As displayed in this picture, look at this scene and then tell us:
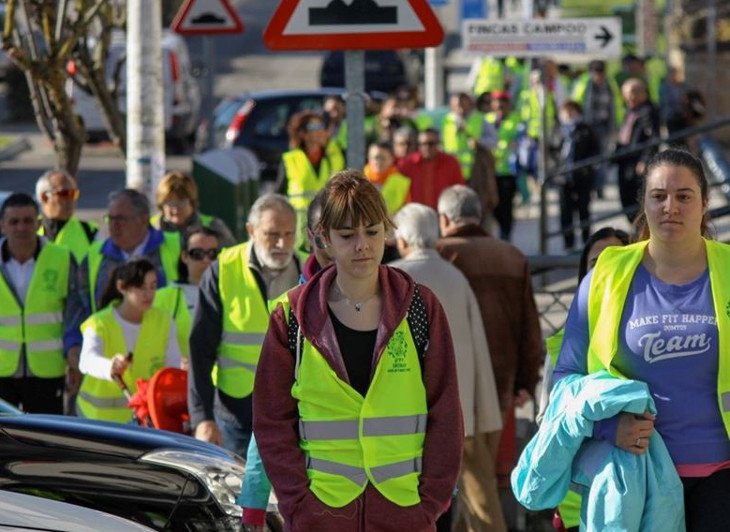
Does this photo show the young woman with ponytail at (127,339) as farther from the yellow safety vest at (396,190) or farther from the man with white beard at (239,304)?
the yellow safety vest at (396,190)

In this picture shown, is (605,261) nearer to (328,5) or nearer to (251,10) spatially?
(328,5)

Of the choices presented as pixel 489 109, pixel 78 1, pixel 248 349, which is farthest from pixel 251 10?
pixel 248 349

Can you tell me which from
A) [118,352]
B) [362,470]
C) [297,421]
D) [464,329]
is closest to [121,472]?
[297,421]

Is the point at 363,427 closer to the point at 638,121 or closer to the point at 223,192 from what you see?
the point at 223,192

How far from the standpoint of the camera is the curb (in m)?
29.9

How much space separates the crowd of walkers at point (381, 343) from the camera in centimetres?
502

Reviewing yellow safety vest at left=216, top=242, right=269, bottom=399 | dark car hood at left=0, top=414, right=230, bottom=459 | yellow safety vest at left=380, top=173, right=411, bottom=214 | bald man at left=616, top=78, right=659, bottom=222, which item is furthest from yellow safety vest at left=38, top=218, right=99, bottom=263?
bald man at left=616, top=78, right=659, bottom=222

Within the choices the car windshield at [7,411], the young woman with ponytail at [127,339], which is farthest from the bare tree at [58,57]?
the car windshield at [7,411]

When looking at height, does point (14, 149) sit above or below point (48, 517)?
below

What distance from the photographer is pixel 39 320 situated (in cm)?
886

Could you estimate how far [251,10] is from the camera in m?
52.9

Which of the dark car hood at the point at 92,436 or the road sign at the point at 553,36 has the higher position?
the road sign at the point at 553,36

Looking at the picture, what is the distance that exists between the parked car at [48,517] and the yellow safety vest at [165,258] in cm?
384

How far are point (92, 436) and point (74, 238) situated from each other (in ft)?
13.8
